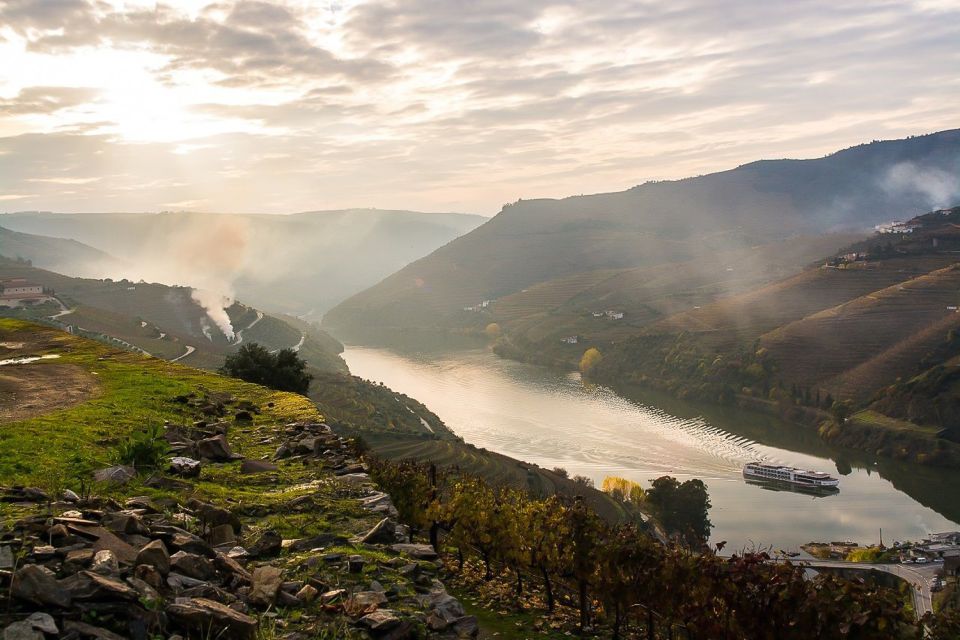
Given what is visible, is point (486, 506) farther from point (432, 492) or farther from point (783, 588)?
point (783, 588)

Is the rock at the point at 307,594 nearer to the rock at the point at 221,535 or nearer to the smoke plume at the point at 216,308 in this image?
the rock at the point at 221,535

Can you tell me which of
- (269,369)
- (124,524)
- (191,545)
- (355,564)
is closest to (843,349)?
(269,369)

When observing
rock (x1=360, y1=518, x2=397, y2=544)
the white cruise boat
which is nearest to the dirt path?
rock (x1=360, y1=518, x2=397, y2=544)

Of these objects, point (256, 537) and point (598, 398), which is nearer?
point (256, 537)

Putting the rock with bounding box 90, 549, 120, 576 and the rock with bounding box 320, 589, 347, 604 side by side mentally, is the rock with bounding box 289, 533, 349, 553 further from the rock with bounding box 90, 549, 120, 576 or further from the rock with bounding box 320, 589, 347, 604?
the rock with bounding box 90, 549, 120, 576

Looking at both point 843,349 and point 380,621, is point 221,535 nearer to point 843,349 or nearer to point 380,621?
point 380,621

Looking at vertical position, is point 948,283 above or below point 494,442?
above

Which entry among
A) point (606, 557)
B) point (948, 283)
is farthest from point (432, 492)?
point (948, 283)
